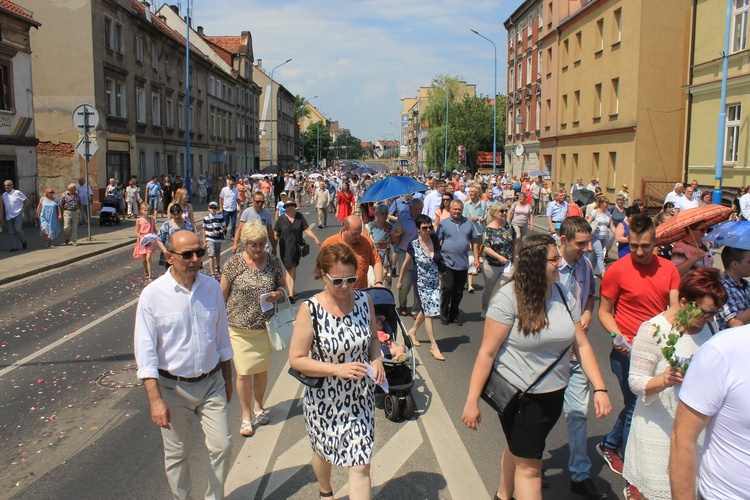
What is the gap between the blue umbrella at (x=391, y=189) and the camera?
999 centimetres

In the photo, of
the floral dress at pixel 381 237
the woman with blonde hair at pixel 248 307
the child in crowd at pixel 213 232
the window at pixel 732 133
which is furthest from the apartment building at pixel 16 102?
the window at pixel 732 133

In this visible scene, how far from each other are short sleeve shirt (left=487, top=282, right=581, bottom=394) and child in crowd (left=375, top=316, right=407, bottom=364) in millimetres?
1574

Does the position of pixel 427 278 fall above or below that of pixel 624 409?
above

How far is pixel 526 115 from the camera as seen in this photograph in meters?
46.6

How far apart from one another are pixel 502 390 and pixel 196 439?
9.40 feet

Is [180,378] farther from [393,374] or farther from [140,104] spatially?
[140,104]

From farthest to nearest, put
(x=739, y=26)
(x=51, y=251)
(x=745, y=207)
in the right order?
1. (x=739, y=26)
2. (x=51, y=251)
3. (x=745, y=207)

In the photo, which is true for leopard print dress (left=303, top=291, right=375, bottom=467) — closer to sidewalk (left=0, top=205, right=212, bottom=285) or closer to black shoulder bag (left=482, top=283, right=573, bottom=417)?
black shoulder bag (left=482, top=283, right=573, bottom=417)

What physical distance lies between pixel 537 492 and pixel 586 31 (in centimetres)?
3402

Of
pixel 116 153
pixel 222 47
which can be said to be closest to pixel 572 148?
pixel 116 153

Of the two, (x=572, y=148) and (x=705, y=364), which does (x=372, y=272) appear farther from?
(x=572, y=148)

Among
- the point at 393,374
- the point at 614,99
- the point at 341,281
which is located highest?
the point at 614,99

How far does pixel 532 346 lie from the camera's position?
354cm

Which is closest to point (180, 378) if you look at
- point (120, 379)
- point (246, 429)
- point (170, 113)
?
point (246, 429)
